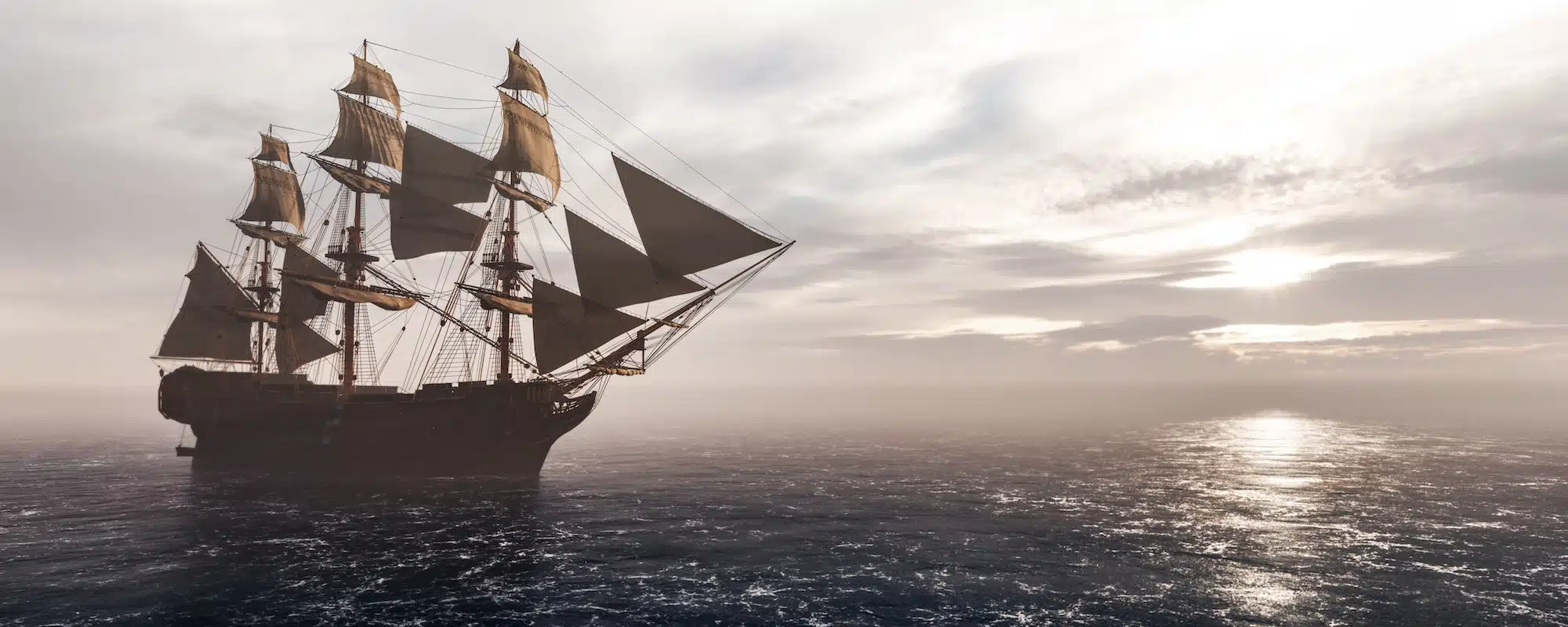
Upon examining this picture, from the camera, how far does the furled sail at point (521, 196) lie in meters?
61.8

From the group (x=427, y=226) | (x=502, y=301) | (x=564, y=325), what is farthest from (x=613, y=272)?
(x=427, y=226)

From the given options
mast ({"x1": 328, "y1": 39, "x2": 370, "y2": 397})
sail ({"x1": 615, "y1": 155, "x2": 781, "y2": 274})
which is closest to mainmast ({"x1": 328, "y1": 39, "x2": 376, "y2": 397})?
mast ({"x1": 328, "y1": 39, "x2": 370, "y2": 397})

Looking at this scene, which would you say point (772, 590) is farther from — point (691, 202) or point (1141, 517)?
point (691, 202)

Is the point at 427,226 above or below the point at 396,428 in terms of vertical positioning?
above

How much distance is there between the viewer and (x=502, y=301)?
60.2 metres

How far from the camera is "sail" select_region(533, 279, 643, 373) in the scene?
185 feet

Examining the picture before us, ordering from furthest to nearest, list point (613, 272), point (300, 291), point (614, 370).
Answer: point (300, 291)
point (614, 370)
point (613, 272)

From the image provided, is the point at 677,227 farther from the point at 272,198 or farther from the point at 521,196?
the point at 272,198

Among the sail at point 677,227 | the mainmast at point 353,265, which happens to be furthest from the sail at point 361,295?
the sail at point 677,227

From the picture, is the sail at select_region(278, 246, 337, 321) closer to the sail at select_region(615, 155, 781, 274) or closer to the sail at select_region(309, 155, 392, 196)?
the sail at select_region(309, 155, 392, 196)

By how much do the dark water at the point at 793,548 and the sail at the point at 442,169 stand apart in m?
23.6

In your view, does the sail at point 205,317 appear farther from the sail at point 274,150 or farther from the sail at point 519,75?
the sail at point 519,75

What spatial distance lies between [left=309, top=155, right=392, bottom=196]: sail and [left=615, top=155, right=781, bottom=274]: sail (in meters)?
25.2

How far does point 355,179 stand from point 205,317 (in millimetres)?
20538
